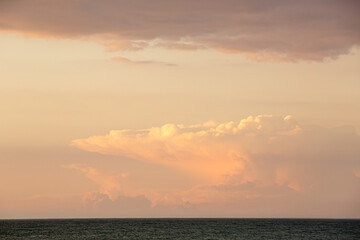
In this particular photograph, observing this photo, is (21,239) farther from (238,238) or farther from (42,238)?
(238,238)

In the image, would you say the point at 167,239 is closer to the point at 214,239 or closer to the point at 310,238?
the point at 214,239

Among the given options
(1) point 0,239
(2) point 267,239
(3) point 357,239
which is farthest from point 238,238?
(1) point 0,239

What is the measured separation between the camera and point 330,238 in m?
120

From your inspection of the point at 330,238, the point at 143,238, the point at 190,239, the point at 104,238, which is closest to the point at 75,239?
the point at 104,238

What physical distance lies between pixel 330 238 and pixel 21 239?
6414cm

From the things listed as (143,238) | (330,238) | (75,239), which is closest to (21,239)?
(75,239)

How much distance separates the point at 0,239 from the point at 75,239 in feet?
49.6

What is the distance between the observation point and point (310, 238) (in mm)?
120125

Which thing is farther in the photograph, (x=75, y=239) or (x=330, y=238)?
(x=330, y=238)

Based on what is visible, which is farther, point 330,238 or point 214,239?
point 330,238

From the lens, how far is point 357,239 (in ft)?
395

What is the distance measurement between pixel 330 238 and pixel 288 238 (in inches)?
362

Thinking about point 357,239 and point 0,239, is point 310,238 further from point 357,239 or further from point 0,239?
point 0,239

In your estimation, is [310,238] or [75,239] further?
[310,238]
